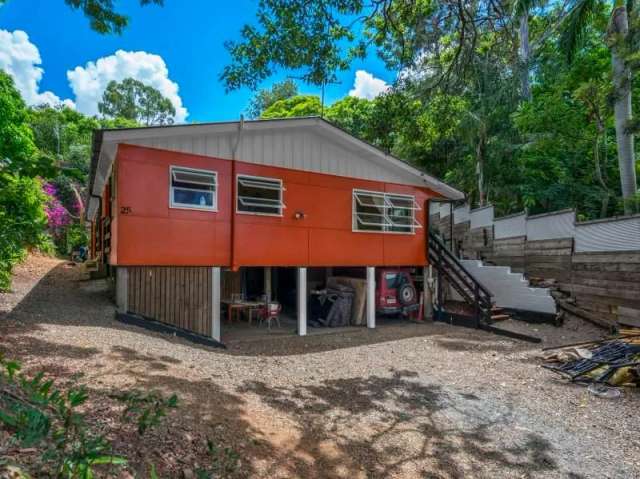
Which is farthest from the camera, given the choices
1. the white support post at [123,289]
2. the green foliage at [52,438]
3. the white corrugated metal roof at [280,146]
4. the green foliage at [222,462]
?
the white corrugated metal roof at [280,146]

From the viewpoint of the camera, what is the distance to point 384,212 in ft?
35.9

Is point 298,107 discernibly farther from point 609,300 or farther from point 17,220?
point 17,220

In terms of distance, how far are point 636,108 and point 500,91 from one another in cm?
456

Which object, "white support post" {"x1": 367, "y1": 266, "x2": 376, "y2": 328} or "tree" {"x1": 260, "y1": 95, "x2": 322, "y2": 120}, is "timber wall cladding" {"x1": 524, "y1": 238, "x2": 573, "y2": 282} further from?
"tree" {"x1": 260, "y1": 95, "x2": 322, "y2": 120}

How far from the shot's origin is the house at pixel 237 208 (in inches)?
296

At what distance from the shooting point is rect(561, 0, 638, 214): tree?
9.45 metres

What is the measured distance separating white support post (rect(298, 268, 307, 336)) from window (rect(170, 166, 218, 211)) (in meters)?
2.71

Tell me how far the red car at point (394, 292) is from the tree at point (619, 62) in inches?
239

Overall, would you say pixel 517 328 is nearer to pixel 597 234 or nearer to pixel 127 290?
pixel 597 234

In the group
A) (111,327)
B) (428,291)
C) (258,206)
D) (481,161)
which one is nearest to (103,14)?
(258,206)

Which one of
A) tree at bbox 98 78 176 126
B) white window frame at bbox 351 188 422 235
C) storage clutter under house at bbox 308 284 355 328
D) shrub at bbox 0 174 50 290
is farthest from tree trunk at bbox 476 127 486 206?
tree at bbox 98 78 176 126

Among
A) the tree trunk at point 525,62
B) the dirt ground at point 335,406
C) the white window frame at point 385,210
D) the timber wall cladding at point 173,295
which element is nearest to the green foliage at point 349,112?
the tree trunk at point 525,62

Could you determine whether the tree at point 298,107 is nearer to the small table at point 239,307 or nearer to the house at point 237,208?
the house at point 237,208

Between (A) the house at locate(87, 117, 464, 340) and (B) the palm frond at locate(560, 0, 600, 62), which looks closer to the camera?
(A) the house at locate(87, 117, 464, 340)
